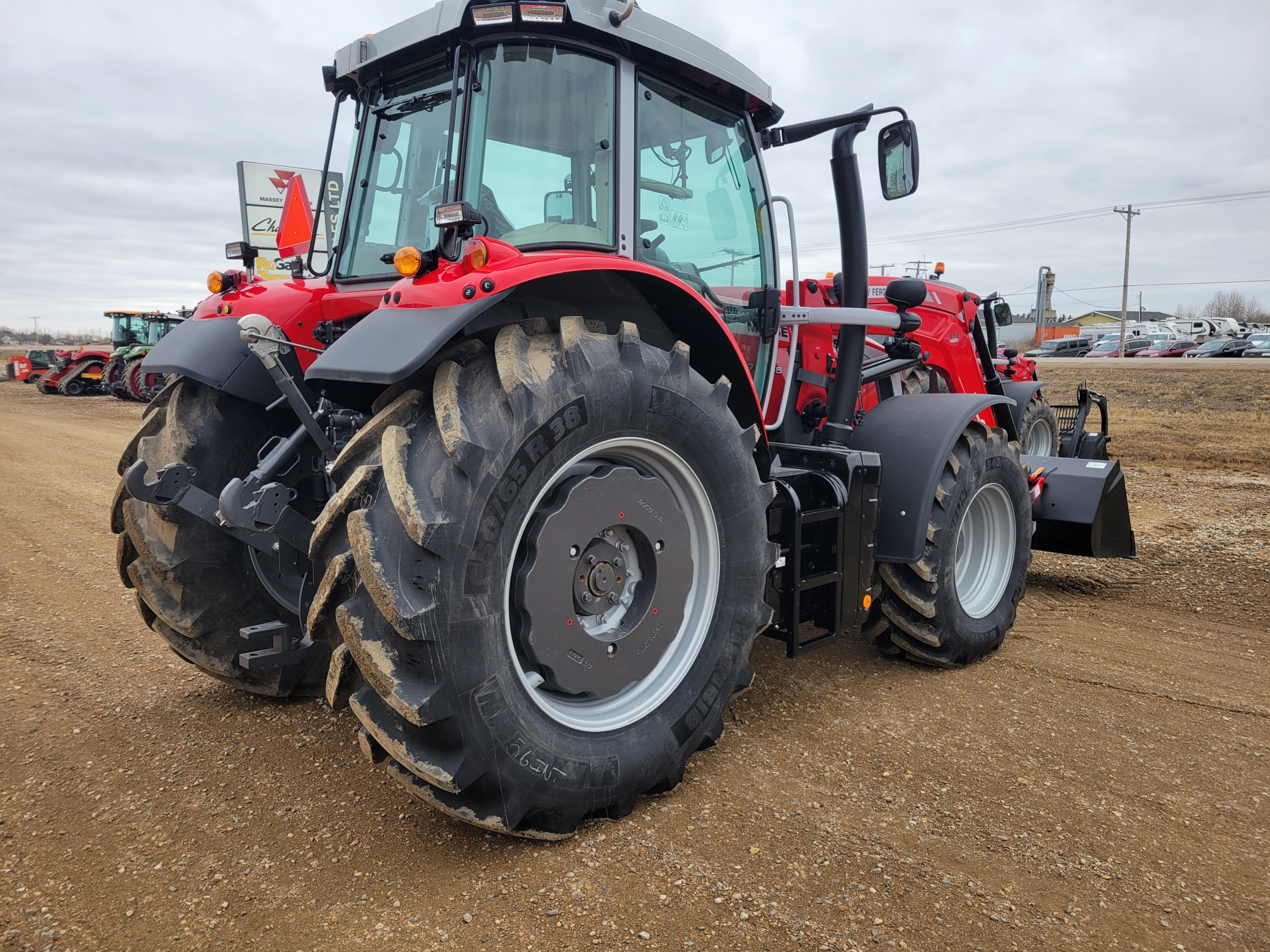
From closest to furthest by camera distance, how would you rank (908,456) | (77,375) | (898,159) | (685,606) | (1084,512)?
1. (685,606)
2. (898,159)
3. (908,456)
4. (1084,512)
5. (77,375)

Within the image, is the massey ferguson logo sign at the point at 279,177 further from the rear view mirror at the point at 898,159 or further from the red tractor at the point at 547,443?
the rear view mirror at the point at 898,159

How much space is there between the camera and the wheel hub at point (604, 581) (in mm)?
2527

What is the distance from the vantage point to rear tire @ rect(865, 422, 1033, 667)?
3.93 metres

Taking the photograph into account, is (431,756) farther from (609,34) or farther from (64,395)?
(64,395)

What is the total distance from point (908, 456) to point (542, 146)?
2117 mm

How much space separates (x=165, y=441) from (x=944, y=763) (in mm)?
3122

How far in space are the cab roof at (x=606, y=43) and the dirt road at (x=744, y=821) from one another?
2542mm

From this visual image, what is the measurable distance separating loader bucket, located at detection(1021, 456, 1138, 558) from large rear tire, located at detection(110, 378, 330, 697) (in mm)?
4260

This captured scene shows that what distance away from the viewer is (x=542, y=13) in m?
2.77

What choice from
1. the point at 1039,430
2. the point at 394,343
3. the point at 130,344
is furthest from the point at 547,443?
the point at 130,344

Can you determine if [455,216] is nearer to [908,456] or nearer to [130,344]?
[908,456]

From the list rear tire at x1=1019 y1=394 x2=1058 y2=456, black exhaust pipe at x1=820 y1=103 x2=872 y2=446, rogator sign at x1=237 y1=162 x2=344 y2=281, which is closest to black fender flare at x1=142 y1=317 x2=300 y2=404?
black exhaust pipe at x1=820 y1=103 x2=872 y2=446

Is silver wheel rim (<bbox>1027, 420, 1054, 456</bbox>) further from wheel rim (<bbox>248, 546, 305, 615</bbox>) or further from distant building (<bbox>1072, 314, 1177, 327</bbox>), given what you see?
distant building (<bbox>1072, 314, 1177, 327</bbox>)

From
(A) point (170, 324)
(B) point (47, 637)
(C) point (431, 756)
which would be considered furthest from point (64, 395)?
(C) point (431, 756)
